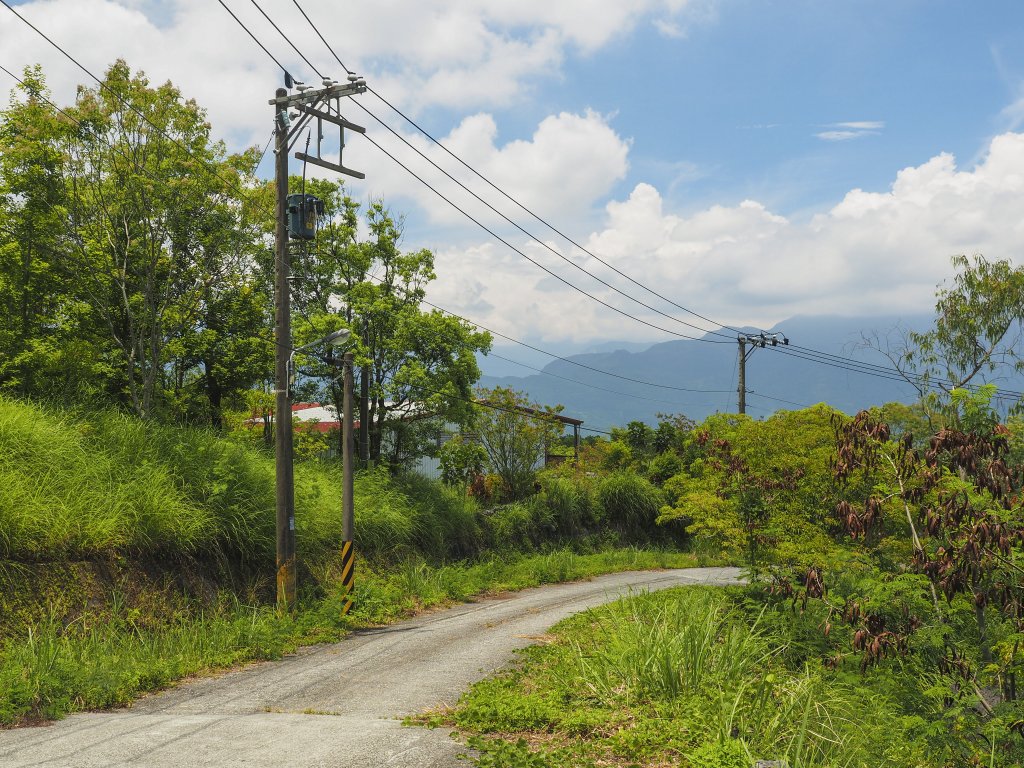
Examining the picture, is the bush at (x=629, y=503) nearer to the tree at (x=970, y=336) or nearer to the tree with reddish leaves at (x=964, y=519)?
the tree at (x=970, y=336)

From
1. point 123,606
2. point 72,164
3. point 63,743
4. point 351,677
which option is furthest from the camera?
point 72,164

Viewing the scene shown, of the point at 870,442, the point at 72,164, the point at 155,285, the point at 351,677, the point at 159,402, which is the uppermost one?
the point at 72,164

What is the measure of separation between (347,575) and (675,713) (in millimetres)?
10961

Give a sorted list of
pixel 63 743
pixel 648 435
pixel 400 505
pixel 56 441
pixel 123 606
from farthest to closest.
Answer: pixel 648 435 → pixel 400 505 → pixel 56 441 → pixel 123 606 → pixel 63 743

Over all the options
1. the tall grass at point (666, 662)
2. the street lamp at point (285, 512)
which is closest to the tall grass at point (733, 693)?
the tall grass at point (666, 662)

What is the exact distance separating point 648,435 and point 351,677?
3068cm

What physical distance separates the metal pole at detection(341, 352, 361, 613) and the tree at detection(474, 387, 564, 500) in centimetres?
1175

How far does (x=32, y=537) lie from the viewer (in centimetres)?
1188

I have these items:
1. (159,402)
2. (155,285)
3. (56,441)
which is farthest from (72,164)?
(56,441)

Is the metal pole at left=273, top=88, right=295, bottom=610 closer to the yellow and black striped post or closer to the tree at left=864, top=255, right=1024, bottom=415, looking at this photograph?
the yellow and black striped post

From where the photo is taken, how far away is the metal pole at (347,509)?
16641 mm

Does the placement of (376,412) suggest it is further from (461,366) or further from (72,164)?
(72,164)

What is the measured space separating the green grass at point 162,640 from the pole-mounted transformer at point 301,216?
25.8 ft

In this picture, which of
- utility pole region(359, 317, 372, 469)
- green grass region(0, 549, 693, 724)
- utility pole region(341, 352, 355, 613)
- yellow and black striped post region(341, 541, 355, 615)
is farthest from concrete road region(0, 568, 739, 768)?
utility pole region(359, 317, 372, 469)
